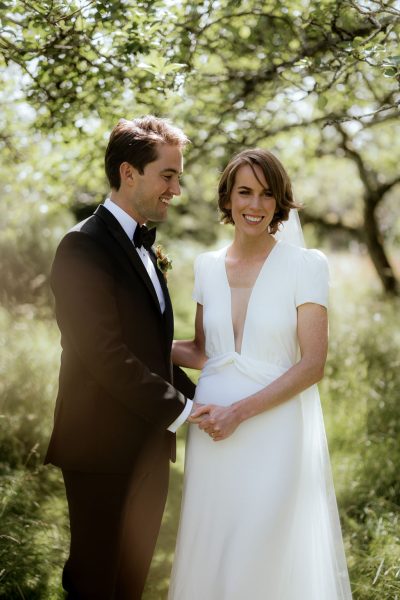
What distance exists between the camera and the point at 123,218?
2914 millimetres

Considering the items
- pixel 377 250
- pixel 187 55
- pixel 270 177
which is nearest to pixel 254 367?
pixel 270 177

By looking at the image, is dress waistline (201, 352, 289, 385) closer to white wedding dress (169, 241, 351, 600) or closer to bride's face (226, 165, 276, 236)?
white wedding dress (169, 241, 351, 600)

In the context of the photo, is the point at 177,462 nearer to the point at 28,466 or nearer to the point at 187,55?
the point at 28,466

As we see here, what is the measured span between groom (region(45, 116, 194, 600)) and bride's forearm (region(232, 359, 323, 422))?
256 mm

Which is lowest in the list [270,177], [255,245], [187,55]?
[255,245]

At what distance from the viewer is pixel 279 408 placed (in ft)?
9.91

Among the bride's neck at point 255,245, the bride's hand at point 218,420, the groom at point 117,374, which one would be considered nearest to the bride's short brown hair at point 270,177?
the bride's neck at point 255,245

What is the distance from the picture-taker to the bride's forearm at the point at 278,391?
114 inches

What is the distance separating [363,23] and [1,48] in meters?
2.39

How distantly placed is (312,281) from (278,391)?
1.79ft

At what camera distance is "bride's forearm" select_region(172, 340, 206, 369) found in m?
3.36

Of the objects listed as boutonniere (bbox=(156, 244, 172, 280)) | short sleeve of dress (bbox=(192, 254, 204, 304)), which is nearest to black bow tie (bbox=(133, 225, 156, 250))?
boutonniere (bbox=(156, 244, 172, 280))

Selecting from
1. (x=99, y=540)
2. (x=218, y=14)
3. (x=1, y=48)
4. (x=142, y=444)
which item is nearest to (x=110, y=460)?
(x=142, y=444)

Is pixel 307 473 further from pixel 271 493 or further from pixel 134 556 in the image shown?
pixel 134 556
